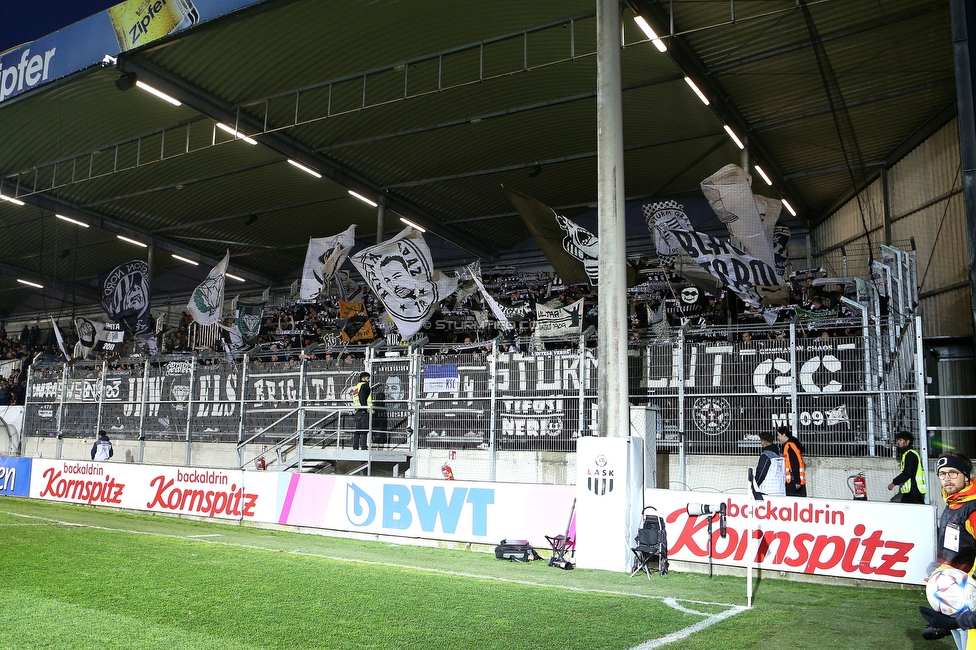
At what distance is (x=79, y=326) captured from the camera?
2752 centimetres

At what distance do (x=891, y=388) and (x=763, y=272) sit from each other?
3.31 m

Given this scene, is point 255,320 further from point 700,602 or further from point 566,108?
point 700,602

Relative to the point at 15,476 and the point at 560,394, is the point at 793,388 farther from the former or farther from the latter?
the point at 15,476

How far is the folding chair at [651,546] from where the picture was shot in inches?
419

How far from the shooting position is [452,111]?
2152cm

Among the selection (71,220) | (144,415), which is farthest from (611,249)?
(71,220)

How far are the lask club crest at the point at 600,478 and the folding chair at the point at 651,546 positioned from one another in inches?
28.0

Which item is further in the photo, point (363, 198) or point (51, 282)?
point (51, 282)

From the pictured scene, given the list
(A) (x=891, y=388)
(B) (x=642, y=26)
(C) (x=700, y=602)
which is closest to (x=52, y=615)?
(C) (x=700, y=602)

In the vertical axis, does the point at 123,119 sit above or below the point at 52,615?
above

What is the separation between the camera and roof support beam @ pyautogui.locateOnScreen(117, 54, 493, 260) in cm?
1950

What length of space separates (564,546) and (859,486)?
4.82 metres

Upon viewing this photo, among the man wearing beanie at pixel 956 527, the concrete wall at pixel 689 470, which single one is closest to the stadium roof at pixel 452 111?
the concrete wall at pixel 689 470

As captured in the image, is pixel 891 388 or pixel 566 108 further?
pixel 566 108
